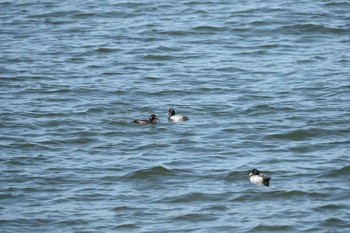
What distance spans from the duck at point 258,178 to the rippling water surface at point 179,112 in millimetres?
159

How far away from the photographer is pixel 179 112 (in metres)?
20.4

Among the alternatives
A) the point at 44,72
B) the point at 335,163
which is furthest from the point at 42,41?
the point at 335,163

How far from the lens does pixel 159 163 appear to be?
16.9 m

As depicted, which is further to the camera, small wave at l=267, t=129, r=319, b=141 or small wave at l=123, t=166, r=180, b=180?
small wave at l=267, t=129, r=319, b=141

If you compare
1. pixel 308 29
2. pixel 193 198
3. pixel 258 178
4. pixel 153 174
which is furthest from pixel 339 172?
pixel 308 29

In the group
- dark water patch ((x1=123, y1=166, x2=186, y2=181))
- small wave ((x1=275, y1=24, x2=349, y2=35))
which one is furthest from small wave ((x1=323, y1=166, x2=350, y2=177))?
small wave ((x1=275, y1=24, x2=349, y2=35))

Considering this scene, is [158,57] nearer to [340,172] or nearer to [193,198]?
[340,172]

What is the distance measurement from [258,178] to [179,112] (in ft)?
17.5

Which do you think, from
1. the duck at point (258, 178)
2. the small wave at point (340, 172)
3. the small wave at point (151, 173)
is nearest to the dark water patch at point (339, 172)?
the small wave at point (340, 172)

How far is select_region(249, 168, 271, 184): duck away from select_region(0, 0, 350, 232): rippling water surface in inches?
6.3

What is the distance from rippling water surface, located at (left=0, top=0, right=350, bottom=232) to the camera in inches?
579

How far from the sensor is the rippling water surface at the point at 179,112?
1470cm

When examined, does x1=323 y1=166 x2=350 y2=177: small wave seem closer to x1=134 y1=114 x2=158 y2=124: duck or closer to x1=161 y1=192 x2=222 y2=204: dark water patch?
x1=161 y1=192 x2=222 y2=204: dark water patch

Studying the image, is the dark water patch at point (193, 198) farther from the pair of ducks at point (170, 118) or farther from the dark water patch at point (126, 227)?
the pair of ducks at point (170, 118)
